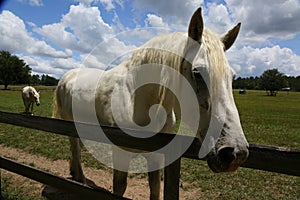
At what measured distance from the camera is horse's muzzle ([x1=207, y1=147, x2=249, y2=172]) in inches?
58.8

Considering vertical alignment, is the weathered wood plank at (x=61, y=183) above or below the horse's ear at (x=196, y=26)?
below

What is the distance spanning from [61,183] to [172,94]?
1.58m

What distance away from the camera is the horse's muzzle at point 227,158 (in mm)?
1493

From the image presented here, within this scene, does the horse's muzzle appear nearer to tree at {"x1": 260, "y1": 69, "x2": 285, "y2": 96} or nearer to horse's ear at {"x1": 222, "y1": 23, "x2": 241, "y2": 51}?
horse's ear at {"x1": 222, "y1": 23, "x2": 241, "y2": 51}

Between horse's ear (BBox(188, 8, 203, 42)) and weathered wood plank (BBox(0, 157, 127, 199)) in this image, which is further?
weathered wood plank (BBox(0, 157, 127, 199))

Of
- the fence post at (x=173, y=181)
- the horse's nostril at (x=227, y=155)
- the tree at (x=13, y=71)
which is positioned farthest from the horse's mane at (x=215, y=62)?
the tree at (x=13, y=71)

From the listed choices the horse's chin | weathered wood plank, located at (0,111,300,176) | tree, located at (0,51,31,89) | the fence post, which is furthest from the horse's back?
tree, located at (0,51,31,89)

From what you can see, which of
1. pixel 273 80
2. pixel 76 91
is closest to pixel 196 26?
pixel 76 91

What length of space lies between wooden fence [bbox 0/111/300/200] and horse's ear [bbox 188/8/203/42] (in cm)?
79

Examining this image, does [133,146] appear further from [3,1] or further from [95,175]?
[3,1]

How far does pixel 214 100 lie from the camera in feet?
5.53

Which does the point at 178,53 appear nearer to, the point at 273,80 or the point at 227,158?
the point at 227,158

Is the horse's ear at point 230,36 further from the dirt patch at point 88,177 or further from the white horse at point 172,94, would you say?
the dirt patch at point 88,177

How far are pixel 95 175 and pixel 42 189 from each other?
3.55 feet
